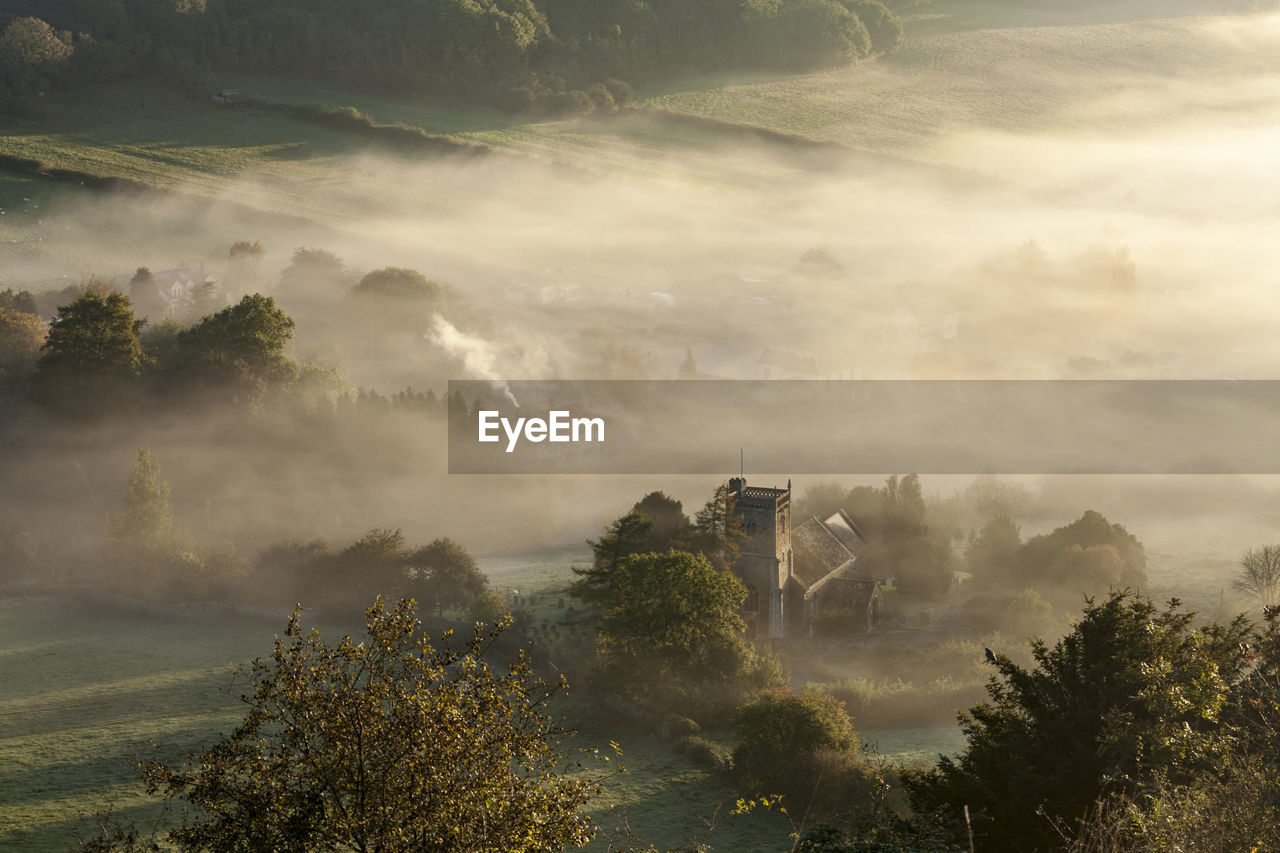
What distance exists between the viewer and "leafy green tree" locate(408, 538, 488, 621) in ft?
227

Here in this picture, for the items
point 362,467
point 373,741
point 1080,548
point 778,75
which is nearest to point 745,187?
point 778,75

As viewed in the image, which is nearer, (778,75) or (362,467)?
(362,467)

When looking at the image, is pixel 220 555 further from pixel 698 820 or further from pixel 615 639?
pixel 698 820

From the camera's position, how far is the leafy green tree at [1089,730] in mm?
33625

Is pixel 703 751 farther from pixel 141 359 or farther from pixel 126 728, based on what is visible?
pixel 141 359

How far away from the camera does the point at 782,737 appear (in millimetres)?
49656

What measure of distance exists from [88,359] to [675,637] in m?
50.0

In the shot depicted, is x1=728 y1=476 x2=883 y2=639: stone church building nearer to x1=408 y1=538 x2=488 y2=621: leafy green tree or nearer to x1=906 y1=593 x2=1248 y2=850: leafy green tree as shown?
x1=408 y1=538 x2=488 y2=621: leafy green tree

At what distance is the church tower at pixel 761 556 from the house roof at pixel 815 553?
2.90 metres

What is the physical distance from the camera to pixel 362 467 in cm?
8869

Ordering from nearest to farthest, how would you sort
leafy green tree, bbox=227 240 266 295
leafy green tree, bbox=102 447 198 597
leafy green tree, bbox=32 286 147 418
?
leafy green tree, bbox=102 447 198 597
leafy green tree, bbox=32 286 147 418
leafy green tree, bbox=227 240 266 295

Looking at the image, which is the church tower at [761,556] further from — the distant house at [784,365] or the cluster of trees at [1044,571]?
the distant house at [784,365]

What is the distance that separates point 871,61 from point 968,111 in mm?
20020

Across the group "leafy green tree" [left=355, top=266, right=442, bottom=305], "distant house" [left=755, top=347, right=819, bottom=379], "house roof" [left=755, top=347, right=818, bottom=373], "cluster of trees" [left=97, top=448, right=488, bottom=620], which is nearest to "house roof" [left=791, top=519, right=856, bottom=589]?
"cluster of trees" [left=97, top=448, right=488, bottom=620]
